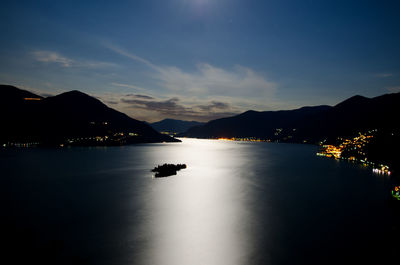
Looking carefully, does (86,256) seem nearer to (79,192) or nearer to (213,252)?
(213,252)

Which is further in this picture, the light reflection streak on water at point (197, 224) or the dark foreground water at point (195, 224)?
the light reflection streak on water at point (197, 224)

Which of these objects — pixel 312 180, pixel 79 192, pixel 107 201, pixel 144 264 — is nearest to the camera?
pixel 144 264

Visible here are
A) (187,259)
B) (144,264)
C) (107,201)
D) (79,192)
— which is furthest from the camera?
(79,192)

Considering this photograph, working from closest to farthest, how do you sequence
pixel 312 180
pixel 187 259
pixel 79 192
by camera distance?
1. pixel 187 259
2. pixel 79 192
3. pixel 312 180

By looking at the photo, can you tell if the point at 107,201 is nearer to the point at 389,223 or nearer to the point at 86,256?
the point at 86,256

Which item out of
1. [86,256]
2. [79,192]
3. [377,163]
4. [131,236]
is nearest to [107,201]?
[79,192]

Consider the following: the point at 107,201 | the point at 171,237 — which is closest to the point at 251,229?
the point at 171,237

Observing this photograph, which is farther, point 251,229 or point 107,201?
point 107,201

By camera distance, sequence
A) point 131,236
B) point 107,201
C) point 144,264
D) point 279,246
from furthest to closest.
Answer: point 107,201
point 131,236
point 279,246
point 144,264

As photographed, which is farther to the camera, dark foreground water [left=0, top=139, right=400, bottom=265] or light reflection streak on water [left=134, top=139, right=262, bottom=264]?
light reflection streak on water [left=134, top=139, right=262, bottom=264]
